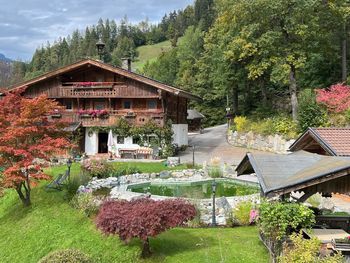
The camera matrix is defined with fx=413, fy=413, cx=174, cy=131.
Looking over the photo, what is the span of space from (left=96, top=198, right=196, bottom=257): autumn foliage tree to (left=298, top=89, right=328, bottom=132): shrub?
18.2 meters

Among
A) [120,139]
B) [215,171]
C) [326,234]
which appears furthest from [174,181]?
[326,234]

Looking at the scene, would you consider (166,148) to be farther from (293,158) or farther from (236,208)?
(293,158)

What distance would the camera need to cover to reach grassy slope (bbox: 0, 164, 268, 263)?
38.9 ft

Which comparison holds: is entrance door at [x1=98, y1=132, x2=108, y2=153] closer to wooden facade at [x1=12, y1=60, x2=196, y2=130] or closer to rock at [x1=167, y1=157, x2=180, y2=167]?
wooden facade at [x1=12, y1=60, x2=196, y2=130]

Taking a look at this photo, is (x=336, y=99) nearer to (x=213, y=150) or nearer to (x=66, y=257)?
(x=213, y=150)

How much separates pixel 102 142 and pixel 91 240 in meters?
20.5

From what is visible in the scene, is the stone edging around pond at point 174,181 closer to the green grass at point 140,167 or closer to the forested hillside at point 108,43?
the green grass at point 140,167

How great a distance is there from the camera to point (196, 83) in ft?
187

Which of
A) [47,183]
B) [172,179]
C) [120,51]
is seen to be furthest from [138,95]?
[120,51]

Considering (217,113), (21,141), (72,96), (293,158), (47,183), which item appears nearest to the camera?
(293,158)

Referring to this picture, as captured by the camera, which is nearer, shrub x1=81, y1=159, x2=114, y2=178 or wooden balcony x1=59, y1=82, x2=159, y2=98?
shrub x1=81, y1=159, x2=114, y2=178

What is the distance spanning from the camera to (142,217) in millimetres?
11125

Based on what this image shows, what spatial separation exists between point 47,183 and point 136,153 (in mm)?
10802

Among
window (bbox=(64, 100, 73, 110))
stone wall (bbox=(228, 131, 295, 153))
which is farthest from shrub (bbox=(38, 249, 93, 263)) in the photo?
window (bbox=(64, 100, 73, 110))
